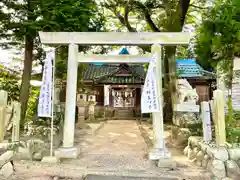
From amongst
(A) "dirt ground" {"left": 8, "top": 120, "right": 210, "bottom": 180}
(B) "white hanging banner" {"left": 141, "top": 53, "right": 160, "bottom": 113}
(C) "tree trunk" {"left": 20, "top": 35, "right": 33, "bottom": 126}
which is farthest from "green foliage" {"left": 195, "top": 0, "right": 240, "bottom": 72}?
(C) "tree trunk" {"left": 20, "top": 35, "right": 33, "bottom": 126}

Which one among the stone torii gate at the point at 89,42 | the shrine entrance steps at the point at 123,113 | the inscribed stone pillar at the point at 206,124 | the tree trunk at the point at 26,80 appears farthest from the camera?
the shrine entrance steps at the point at 123,113

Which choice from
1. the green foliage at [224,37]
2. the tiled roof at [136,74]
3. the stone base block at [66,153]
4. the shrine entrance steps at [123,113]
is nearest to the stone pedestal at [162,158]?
the green foliage at [224,37]

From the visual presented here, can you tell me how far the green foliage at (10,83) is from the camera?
990 cm

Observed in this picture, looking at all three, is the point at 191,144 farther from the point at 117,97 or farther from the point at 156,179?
the point at 117,97

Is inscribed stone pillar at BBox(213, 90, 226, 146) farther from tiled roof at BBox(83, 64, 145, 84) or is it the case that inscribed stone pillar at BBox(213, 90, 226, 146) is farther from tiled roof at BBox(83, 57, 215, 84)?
tiled roof at BBox(83, 64, 145, 84)

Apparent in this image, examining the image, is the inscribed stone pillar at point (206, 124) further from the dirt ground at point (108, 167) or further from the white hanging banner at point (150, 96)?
the white hanging banner at point (150, 96)

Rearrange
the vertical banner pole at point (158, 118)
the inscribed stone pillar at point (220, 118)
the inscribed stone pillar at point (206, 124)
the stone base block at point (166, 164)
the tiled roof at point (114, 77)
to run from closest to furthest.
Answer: the inscribed stone pillar at point (220, 118) → the stone base block at point (166, 164) → the inscribed stone pillar at point (206, 124) → the vertical banner pole at point (158, 118) → the tiled roof at point (114, 77)

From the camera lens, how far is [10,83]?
33.3ft

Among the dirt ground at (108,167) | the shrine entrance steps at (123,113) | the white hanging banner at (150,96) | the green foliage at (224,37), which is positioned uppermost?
the green foliage at (224,37)

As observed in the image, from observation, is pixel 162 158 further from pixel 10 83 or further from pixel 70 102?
pixel 10 83

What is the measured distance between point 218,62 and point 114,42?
13.4 feet

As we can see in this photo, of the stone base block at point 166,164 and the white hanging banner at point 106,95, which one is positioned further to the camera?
the white hanging banner at point 106,95

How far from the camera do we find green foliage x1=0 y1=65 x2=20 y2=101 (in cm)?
990

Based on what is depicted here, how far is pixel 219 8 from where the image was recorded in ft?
25.3
